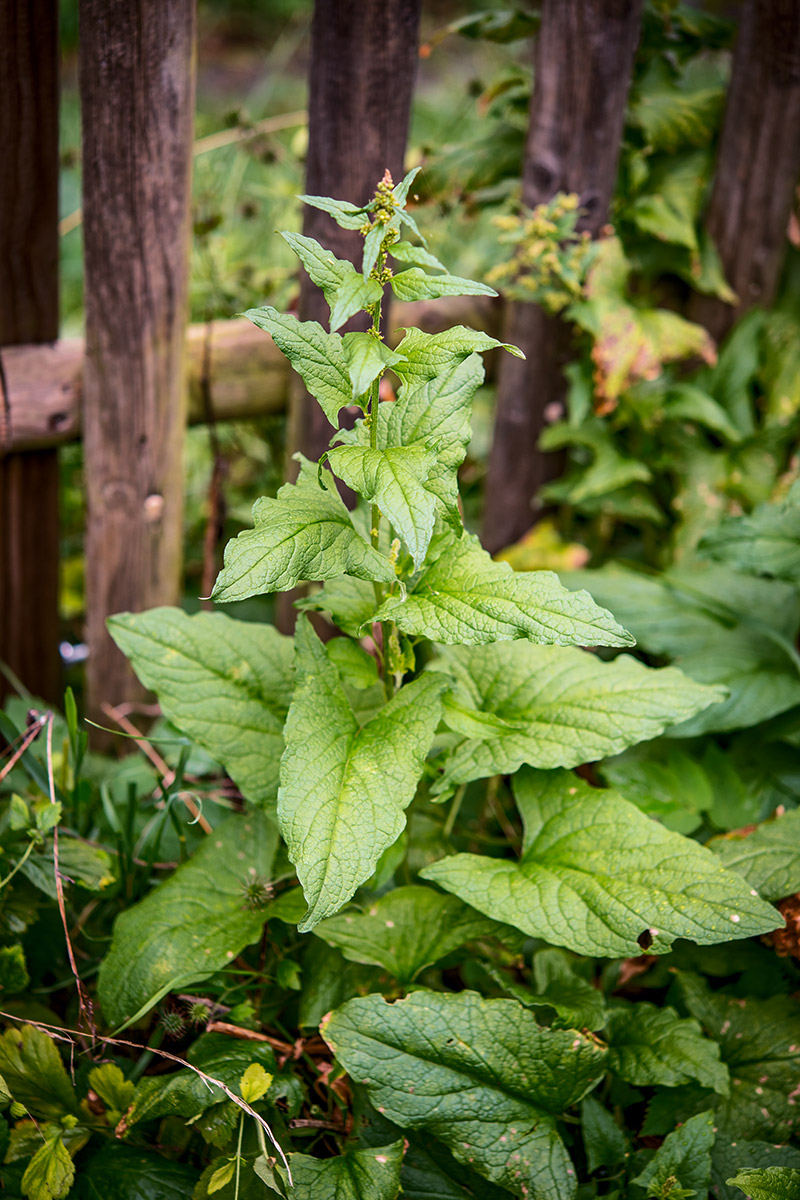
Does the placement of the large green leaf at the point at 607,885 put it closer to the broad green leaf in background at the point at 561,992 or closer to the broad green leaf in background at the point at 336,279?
the broad green leaf in background at the point at 561,992

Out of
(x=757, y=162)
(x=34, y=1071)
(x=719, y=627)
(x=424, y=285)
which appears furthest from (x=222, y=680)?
(x=757, y=162)

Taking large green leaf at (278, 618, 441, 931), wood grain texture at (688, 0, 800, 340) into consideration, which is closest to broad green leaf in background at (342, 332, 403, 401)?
large green leaf at (278, 618, 441, 931)

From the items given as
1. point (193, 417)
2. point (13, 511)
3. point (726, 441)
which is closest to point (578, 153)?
point (726, 441)

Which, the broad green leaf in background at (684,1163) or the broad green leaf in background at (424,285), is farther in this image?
the broad green leaf in background at (684,1163)

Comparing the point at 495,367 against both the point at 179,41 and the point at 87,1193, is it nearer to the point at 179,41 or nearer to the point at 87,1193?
the point at 179,41

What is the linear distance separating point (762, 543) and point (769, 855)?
2.38ft

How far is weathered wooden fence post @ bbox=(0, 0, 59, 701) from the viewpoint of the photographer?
193 cm

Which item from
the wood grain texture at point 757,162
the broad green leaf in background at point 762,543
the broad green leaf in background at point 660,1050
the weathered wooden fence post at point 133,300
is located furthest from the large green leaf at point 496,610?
the wood grain texture at point 757,162

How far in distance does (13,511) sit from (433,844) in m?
1.33

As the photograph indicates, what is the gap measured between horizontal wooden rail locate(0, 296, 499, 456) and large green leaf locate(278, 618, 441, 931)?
1.04 meters

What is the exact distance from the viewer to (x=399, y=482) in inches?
50.2

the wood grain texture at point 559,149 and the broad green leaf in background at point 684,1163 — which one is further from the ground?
the wood grain texture at point 559,149

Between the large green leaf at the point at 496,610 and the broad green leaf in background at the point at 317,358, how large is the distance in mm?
308

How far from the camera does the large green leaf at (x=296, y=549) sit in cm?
124
